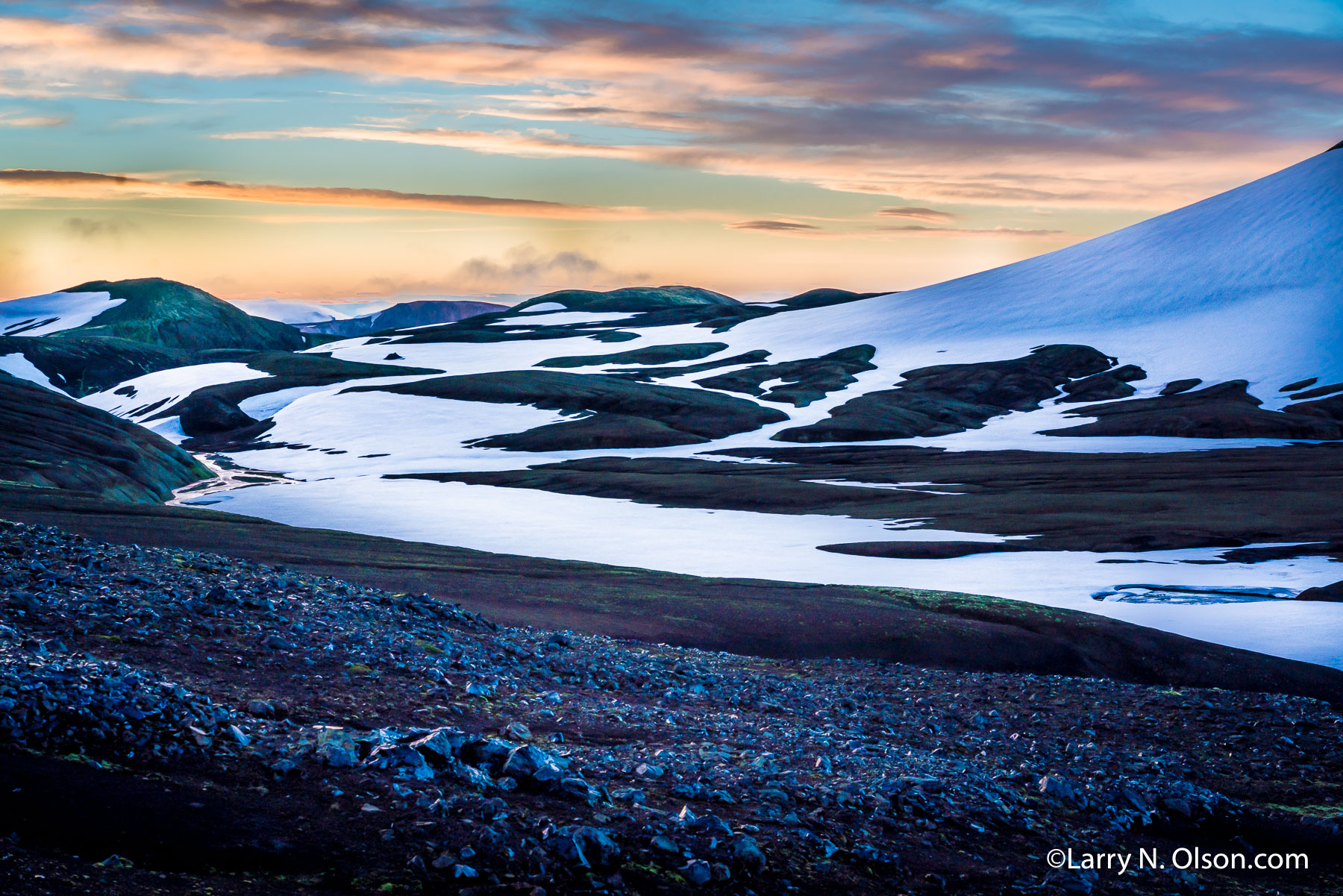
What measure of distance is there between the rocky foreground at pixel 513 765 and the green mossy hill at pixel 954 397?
10361cm

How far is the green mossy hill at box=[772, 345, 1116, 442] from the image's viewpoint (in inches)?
5010

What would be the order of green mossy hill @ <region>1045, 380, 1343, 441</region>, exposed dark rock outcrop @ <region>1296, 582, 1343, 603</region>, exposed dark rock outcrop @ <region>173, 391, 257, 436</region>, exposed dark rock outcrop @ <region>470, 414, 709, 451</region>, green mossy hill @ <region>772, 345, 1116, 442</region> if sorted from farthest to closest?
exposed dark rock outcrop @ <region>173, 391, 257, 436</region>
green mossy hill @ <region>772, 345, 1116, 442</region>
exposed dark rock outcrop @ <region>470, 414, 709, 451</region>
green mossy hill @ <region>1045, 380, 1343, 441</region>
exposed dark rock outcrop @ <region>1296, 582, 1343, 603</region>

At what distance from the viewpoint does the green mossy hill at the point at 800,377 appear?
512 feet

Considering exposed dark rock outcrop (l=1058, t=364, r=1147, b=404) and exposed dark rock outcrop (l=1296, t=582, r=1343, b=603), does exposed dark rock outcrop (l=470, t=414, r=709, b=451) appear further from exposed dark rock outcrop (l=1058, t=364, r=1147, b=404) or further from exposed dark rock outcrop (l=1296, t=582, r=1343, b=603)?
exposed dark rock outcrop (l=1296, t=582, r=1343, b=603)

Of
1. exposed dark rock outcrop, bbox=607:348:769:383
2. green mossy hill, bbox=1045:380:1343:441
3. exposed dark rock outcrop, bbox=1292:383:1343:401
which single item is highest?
exposed dark rock outcrop, bbox=607:348:769:383

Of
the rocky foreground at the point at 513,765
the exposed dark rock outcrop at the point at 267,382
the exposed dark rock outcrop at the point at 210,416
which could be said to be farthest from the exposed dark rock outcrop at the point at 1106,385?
the rocky foreground at the point at 513,765

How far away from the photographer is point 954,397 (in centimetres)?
15400

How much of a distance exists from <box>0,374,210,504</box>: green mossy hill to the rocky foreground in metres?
42.5

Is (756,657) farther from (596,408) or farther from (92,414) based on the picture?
(596,408)

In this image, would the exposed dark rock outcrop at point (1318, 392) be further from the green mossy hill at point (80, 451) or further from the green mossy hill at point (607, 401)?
the green mossy hill at point (80, 451)

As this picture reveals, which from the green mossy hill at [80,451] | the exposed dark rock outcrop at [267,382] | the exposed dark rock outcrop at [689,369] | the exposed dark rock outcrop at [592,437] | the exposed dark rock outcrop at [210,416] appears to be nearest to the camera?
the green mossy hill at [80,451]

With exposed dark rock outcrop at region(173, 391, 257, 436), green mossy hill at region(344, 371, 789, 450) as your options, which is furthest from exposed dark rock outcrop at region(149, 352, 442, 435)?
green mossy hill at region(344, 371, 789, 450)

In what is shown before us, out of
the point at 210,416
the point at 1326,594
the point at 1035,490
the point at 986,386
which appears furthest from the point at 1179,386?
the point at 210,416

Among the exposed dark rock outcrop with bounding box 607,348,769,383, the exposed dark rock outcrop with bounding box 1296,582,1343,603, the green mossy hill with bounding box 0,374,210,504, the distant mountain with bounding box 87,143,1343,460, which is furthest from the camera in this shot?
the exposed dark rock outcrop with bounding box 607,348,769,383
